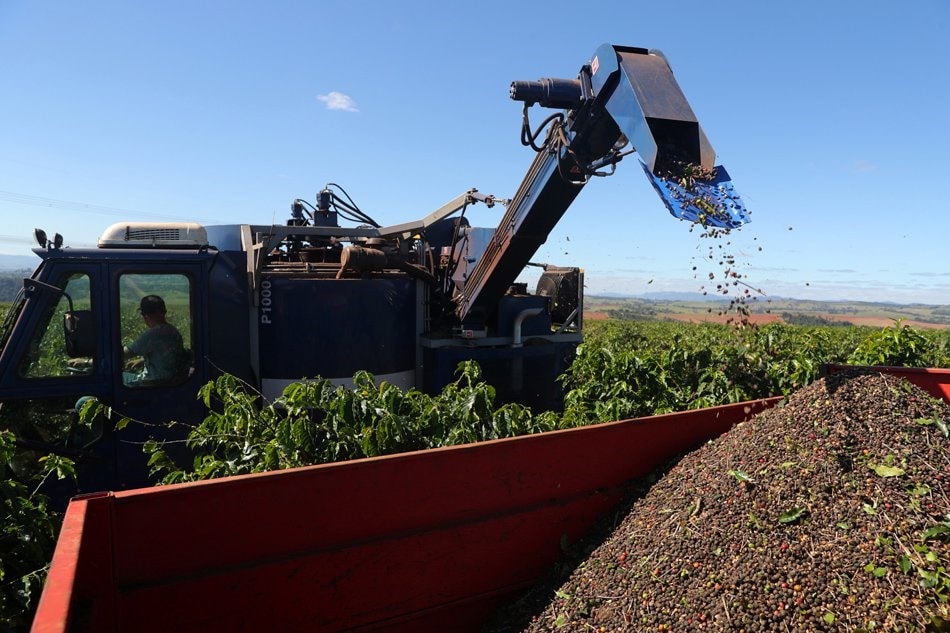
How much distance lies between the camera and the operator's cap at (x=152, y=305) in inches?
173

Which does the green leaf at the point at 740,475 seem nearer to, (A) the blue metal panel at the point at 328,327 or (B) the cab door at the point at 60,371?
(A) the blue metal panel at the point at 328,327

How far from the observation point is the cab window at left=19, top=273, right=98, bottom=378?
13.2ft

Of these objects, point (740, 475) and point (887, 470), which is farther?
point (740, 475)

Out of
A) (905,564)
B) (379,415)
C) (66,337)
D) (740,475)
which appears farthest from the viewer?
(66,337)

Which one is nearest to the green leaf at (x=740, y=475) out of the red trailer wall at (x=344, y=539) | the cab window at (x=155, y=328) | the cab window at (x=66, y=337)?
the red trailer wall at (x=344, y=539)

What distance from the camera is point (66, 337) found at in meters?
4.05

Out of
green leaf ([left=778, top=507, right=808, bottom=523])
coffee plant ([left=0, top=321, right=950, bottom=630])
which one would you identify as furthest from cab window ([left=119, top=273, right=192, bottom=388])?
green leaf ([left=778, top=507, right=808, bottom=523])

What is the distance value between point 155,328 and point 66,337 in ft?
1.81

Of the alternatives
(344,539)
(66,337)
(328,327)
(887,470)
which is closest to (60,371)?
(66,337)

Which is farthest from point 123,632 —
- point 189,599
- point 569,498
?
point 569,498

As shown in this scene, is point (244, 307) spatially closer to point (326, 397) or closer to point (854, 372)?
point (326, 397)

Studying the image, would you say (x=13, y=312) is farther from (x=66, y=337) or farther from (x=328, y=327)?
(x=328, y=327)

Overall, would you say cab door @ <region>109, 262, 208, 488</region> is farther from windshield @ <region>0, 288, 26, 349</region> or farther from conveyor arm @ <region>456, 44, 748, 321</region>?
conveyor arm @ <region>456, 44, 748, 321</region>

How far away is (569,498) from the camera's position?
11.4 feet
